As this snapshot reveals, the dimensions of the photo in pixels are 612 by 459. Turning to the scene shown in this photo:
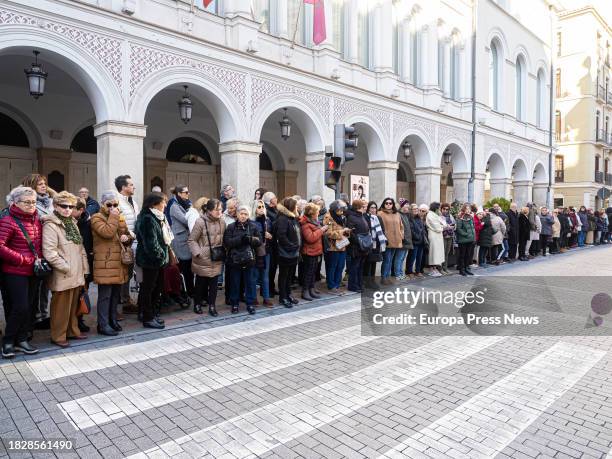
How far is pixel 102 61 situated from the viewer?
969cm

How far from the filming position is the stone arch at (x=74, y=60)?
8.52m

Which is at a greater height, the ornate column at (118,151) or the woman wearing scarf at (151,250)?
the ornate column at (118,151)

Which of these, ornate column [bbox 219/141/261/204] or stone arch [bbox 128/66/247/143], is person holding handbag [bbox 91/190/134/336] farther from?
ornate column [bbox 219/141/261/204]

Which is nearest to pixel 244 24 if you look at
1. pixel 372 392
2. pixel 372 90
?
pixel 372 90

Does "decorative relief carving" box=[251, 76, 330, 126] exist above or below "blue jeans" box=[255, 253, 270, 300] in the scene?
above

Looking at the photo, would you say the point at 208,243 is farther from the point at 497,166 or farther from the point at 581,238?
the point at 497,166

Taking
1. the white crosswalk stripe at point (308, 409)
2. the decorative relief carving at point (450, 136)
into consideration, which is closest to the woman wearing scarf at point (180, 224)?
the white crosswalk stripe at point (308, 409)

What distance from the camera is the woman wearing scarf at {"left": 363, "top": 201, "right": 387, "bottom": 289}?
9251mm

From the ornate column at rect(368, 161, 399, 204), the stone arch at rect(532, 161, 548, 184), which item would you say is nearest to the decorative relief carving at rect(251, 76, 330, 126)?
the ornate column at rect(368, 161, 399, 204)

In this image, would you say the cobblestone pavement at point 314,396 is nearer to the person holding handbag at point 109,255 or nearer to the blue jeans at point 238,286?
the person holding handbag at point 109,255

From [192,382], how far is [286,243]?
350 cm

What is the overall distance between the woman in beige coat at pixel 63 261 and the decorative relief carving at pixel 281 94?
7.95 m

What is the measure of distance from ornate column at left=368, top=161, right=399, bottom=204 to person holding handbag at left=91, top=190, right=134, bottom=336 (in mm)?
12055

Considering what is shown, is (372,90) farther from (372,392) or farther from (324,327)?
(372,392)
